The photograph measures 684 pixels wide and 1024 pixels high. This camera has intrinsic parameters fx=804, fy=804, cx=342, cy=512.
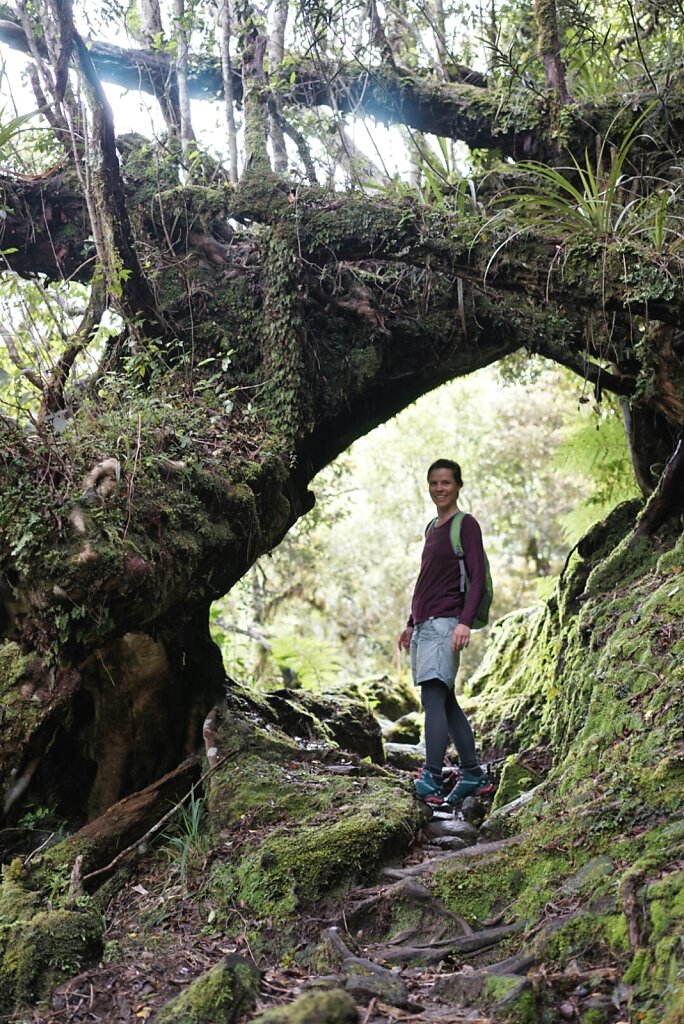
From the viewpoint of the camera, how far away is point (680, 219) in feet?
19.8

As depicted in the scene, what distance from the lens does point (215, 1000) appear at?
2.87 metres

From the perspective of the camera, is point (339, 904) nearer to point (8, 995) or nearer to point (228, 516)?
point (8, 995)

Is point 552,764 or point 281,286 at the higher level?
point 281,286

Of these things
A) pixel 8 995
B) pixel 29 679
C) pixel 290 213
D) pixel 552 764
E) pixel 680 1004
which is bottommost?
pixel 552 764

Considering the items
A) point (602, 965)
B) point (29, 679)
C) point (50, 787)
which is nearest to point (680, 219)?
point (602, 965)

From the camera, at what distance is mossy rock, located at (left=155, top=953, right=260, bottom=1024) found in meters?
2.83

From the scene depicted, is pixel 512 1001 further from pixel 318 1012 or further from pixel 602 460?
pixel 602 460

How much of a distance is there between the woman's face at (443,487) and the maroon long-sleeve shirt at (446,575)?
158 millimetres

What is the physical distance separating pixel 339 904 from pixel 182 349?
4.57 m

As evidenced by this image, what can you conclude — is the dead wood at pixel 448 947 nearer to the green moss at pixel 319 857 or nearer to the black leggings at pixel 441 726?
the green moss at pixel 319 857

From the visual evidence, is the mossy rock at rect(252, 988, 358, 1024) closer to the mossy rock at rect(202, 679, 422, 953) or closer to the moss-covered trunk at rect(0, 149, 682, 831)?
the mossy rock at rect(202, 679, 422, 953)

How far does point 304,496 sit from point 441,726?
252 cm

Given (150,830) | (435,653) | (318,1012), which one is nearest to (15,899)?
(150,830)

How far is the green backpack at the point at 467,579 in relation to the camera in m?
5.92
